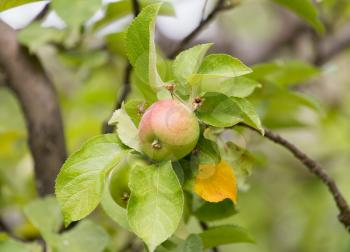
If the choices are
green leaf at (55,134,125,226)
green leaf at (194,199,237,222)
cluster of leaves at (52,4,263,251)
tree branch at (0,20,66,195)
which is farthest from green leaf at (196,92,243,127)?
tree branch at (0,20,66,195)

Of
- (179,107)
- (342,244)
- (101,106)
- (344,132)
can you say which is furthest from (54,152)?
(344,132)

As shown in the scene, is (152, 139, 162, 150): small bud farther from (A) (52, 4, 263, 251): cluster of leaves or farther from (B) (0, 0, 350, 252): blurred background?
(B) (0, 0, 350, 252): blurred background

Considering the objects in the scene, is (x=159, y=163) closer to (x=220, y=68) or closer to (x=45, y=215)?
(x=220, y=68)

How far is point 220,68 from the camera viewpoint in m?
0.70

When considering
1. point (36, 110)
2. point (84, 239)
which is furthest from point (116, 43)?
point (84, 239)

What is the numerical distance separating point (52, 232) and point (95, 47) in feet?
1.47

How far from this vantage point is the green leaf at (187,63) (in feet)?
2.36

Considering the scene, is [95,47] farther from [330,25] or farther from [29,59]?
[330,25]

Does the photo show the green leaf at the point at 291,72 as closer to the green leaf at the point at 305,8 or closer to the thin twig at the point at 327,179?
the green leaf at the point at 305,8

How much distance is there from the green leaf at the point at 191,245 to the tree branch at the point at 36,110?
0.37m

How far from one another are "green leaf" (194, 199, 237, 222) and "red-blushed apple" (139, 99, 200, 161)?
0.21 m

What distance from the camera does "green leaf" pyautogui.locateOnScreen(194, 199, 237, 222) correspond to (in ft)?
2.92

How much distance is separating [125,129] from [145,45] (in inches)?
3.7

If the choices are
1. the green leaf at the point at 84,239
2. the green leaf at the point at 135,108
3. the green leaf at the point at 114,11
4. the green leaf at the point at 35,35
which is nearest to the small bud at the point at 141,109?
the green leaf at the point at 135,108
